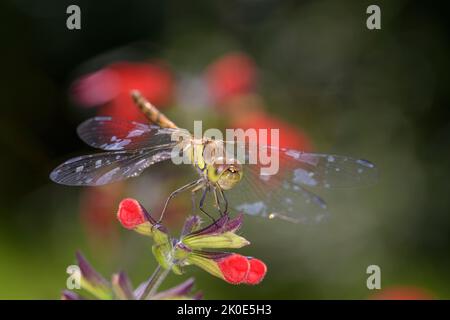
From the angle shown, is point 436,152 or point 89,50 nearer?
point 436,152

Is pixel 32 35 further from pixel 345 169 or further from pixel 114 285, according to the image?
pixel 114 285

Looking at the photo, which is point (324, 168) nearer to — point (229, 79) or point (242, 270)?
point (242, 270)

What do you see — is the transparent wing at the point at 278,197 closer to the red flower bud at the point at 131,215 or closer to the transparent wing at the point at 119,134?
the transparent wing at the point at 119,134

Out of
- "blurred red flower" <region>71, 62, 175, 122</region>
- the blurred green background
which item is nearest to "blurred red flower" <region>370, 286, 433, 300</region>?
the blurred green background

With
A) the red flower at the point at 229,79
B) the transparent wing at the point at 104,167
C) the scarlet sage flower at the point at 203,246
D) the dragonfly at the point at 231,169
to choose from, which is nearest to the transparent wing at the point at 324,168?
the dragonfly at the point at 231,169

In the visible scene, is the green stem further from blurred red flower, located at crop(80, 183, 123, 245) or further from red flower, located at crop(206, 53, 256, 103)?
red flower, located at crop(206, 53, 256, 103)

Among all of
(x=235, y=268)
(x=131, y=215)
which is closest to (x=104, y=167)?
(x=131, y=215)

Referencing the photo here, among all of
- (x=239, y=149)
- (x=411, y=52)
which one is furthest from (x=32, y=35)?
(x=239, y=149)
